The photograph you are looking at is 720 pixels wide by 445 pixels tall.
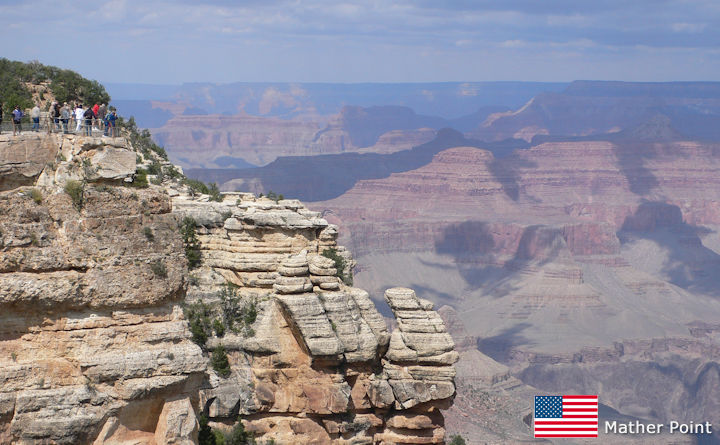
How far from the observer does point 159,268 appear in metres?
21.8

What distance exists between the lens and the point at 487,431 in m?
111

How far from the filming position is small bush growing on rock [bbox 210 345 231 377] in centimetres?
3619

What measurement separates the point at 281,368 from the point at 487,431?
77.3 meters

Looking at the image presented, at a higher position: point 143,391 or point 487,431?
point 143,391

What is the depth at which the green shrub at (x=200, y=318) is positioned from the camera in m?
36.4

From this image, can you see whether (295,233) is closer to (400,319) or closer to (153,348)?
(400,319)

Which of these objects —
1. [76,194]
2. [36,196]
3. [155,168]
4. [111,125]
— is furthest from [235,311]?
[36,196]

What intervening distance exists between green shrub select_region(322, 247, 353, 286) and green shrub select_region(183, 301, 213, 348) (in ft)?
16.5

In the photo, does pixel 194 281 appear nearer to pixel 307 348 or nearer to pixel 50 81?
pixel 307 348

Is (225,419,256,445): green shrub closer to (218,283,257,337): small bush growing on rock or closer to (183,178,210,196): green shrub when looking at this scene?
(218,283,257,337): small bush growing on rock

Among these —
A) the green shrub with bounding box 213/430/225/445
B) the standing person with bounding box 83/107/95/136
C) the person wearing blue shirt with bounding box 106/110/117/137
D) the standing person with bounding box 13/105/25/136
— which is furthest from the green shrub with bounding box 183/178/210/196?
the standing person with bounding box 13/105/25/136

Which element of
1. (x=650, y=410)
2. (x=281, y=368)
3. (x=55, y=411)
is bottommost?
(x=650, y=410)

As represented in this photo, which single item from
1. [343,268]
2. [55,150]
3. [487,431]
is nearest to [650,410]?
[487,431]

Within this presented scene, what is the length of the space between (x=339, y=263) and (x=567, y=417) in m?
14.8
